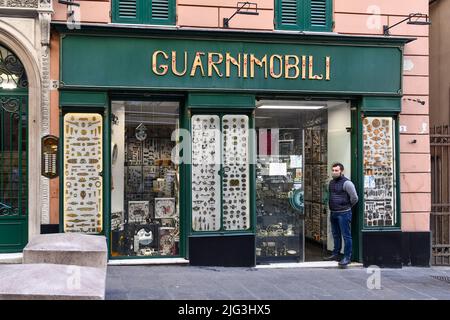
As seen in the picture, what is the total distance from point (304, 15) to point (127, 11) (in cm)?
323

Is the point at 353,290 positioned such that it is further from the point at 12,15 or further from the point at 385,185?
the point at 12,15

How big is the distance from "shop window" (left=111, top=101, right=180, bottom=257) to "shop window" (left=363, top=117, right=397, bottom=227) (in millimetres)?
3540

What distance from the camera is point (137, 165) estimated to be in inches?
401

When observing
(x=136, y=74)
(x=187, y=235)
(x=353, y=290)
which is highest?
(x=136, y=74)

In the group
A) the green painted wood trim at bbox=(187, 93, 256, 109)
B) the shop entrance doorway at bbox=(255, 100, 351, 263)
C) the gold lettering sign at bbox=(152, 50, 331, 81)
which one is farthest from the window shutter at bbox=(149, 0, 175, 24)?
the shop entrance doorway at bbox=(255, 100, 351, 263)

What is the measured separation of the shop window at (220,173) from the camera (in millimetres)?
10070

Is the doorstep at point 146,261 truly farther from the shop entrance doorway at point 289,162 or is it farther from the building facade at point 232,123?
the shop entrance doorway at point 289,162

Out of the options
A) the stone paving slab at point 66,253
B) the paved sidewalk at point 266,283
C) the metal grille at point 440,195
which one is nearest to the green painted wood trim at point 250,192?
the paved sidewalk at point 266,283

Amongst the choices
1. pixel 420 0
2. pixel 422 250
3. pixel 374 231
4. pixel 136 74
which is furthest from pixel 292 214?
pixel 420 0

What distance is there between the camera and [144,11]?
9.96 metres

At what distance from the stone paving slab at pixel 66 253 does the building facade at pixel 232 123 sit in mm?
2981

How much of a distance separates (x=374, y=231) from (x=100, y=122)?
534 centimetres

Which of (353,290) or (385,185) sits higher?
(385,185)

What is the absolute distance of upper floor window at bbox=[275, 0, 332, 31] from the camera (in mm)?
10477
